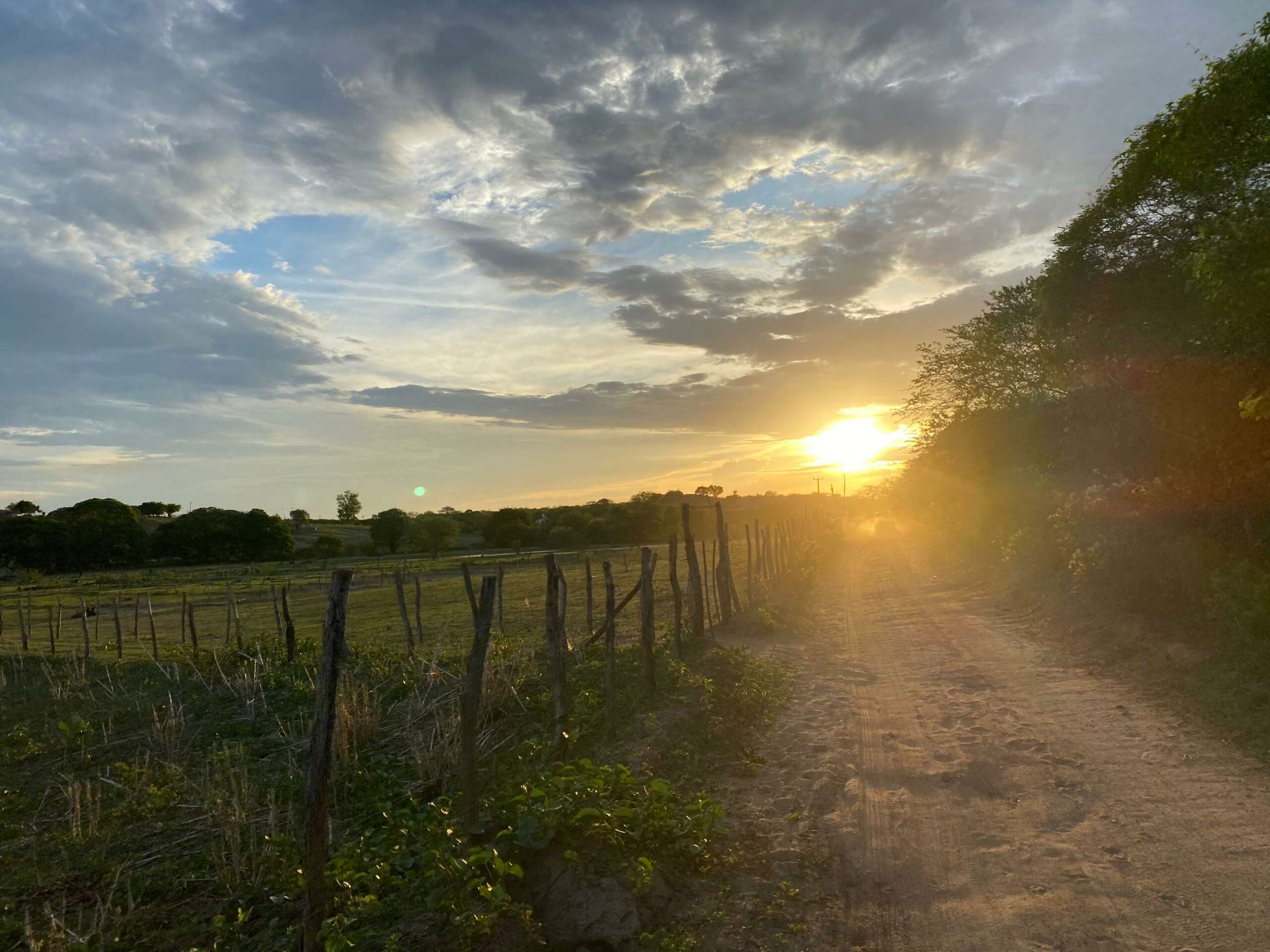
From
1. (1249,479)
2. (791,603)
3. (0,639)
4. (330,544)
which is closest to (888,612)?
(791,603)

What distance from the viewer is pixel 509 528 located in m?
89.1

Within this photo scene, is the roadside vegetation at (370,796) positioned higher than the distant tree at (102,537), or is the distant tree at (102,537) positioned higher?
the distant tree at (102,537)

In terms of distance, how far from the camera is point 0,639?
2081cm

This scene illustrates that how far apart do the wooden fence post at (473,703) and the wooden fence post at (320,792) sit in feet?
3.66

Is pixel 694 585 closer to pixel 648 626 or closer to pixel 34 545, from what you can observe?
pixel 648 626

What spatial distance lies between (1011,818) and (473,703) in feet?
14.1

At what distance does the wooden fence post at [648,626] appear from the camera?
10047mm

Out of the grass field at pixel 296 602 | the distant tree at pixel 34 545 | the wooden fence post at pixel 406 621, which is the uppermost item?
the distant tree at pixel 34 545

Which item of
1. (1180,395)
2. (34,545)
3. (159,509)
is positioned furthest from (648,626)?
(159,509)

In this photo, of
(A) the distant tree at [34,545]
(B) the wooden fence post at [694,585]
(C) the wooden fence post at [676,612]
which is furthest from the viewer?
(A) the distant tree at [34,545]

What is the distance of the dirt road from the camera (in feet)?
15.3

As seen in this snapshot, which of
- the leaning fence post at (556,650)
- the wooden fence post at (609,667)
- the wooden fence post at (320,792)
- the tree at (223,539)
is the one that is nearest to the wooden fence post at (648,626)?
the wooden fence post at (609,667)

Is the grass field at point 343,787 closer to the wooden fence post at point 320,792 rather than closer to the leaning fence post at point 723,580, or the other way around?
the wooden fence post at point 320,792

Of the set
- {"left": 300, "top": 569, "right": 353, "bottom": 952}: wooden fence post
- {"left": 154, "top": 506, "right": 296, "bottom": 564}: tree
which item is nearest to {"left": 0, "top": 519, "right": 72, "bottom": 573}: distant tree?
{"left": 154, "top": 506, "right": 296, "bottom": 564}: tree
